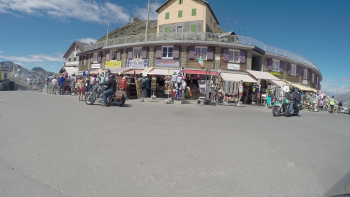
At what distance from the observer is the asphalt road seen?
294cm

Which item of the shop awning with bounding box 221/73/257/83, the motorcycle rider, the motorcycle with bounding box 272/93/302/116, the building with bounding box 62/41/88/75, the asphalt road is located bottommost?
the asphalt road

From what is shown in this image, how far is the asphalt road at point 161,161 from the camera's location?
294 cm

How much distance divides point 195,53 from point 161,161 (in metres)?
18.1

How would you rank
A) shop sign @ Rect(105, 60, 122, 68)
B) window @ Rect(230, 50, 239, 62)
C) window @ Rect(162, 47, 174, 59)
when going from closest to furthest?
window @ Rect(230, 50, 239, 62) → window @ Rect(162, 47, 174, 59) → shop sign @ Rect(105, 60, 122, 68)

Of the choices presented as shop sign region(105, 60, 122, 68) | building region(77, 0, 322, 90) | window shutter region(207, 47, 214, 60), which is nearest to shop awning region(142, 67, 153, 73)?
building region(77, 0, 322, 90)

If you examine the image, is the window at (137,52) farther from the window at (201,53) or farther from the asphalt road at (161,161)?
the asphalt road at (161,161)

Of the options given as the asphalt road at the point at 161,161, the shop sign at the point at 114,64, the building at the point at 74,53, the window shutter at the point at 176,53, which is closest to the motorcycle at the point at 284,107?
the asphalt road at the point at 161,161

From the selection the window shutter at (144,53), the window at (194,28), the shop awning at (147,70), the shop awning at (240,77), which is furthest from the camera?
the window at (194,28)

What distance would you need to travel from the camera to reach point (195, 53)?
2089cm

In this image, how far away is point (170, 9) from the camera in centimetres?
2895

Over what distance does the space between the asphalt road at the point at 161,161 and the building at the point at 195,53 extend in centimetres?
1472

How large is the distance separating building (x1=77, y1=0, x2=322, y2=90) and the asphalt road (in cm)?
1472

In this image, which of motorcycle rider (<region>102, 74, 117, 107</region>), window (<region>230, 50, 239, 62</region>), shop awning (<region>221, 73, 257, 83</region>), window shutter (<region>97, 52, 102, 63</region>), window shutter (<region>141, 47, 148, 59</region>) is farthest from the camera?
window shutter (<region>97, 52, 102, 63</region>)

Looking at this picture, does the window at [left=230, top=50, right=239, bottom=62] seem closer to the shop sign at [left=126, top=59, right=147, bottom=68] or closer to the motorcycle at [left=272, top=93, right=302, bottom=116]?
the shop sign at [left=126, top=59, right=147, bottom=68]
